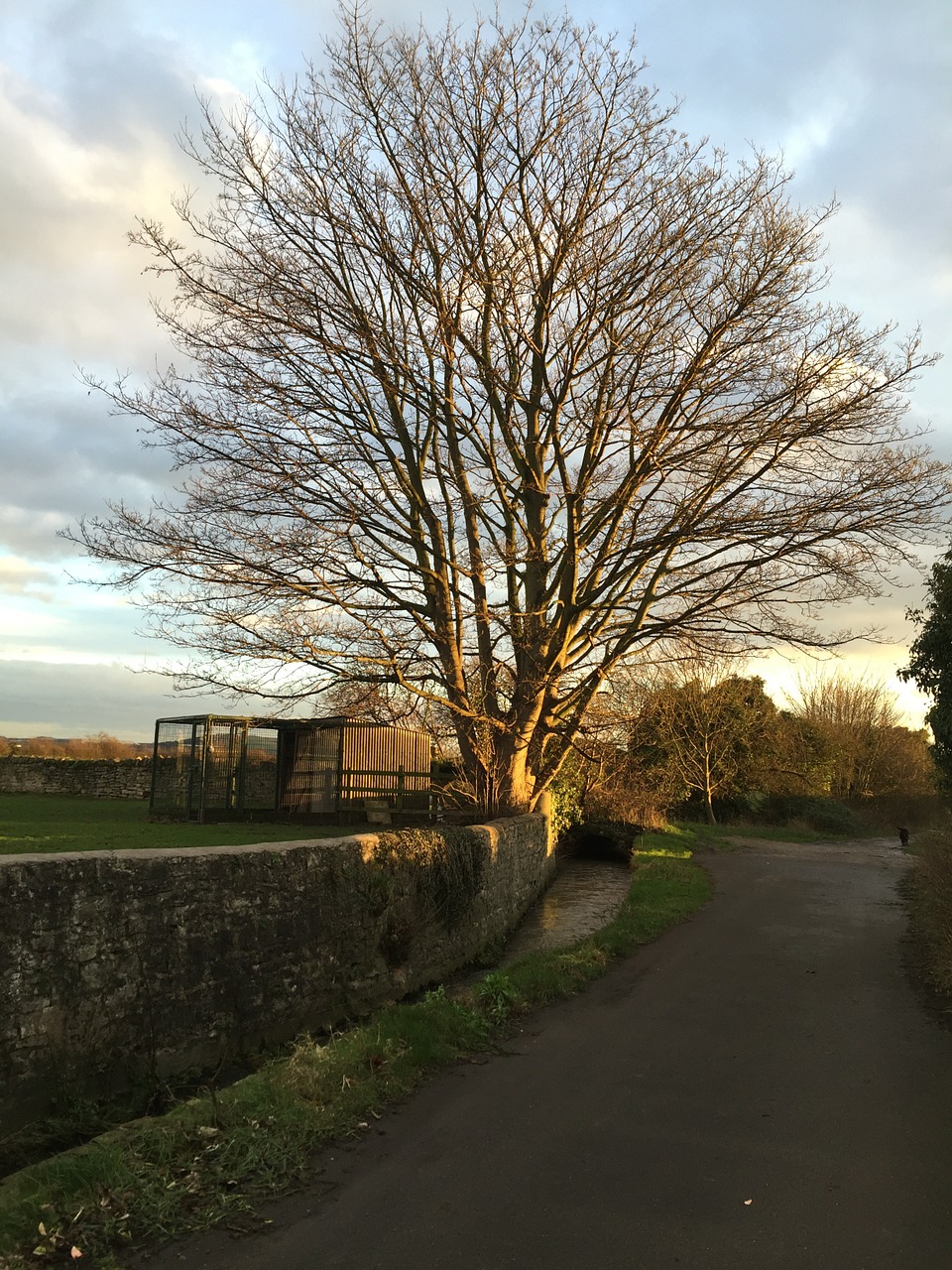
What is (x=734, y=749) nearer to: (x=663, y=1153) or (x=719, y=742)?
(x=719, y=742)

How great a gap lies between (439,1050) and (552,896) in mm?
10562

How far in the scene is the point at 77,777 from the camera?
3206cm

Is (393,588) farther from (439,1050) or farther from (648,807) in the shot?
(648,807)

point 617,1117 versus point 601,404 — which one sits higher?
point 601,404

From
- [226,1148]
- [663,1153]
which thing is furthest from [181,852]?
[663,1153]

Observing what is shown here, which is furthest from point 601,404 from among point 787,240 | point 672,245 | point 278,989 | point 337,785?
point 337,785

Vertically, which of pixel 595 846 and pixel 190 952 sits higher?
pixel 190 952

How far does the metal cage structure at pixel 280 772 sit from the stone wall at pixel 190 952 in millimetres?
12926

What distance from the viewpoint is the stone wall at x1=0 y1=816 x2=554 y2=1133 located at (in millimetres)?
5742

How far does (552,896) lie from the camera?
683 inches

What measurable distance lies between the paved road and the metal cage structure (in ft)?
46.5

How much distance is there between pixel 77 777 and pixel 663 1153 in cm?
3095

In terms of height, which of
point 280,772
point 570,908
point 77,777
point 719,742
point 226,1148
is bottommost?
point 570,908

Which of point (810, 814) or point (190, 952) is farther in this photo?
point (810, 814)
